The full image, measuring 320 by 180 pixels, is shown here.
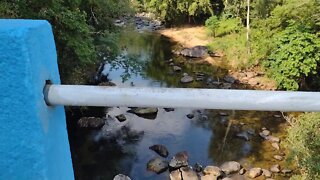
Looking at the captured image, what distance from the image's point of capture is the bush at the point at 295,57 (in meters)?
12.9

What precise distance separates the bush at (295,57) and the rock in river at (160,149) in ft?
19.5

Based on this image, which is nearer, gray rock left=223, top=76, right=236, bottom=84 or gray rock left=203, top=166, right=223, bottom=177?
gray rock left=203, top=166, right=223, bottom=177

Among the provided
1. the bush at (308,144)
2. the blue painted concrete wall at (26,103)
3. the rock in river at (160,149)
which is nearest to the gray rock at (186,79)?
the rock in river at (160,149)

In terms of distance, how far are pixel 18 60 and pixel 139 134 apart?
10.6m

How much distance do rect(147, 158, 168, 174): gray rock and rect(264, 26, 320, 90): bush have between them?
6419 millimetres

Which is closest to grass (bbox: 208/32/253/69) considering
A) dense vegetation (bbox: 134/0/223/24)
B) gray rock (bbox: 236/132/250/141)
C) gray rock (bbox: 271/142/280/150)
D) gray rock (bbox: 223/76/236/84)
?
gray rock (bbox: 223/76/236/84)

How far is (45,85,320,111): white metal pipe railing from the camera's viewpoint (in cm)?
88

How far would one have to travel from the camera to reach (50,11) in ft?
29.5

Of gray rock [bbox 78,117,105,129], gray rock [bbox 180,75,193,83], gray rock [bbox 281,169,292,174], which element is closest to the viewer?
gray rock [bbox 281,169,292,174]

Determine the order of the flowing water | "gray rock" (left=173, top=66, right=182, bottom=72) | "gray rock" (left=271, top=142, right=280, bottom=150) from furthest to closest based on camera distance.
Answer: "gray rock" (left=173, top=66, right=182, bottom=72), "gray rock" (left=271, top=142, right=280, bottom=150), the flowing water

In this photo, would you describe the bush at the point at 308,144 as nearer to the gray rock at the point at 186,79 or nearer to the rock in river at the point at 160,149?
the rock in river at the point at 160,149

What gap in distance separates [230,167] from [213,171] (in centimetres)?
59

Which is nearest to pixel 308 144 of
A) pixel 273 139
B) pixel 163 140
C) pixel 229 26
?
pixel 273 139

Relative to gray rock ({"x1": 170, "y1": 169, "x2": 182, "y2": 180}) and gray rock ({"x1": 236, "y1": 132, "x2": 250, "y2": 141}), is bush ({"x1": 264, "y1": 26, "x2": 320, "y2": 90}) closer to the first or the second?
gray rock ({"x1": 236, "y1": 132, "x2": 250, "y2": 141})
